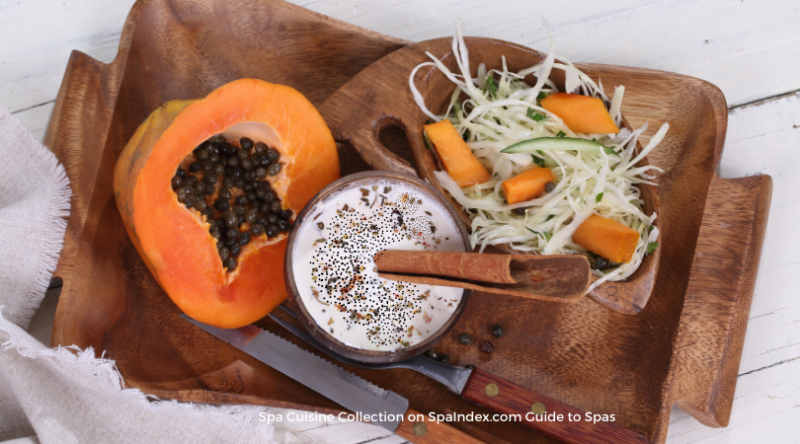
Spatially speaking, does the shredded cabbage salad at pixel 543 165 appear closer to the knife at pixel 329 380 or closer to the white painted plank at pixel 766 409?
the knife at pixel 329 380

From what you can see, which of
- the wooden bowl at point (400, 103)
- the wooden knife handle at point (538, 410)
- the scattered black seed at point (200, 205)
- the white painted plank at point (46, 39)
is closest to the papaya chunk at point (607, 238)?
the wooden bowl at point (400, 103)

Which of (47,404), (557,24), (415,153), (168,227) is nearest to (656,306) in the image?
(415,153)

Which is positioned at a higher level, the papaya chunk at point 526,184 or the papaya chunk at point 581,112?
the papaya chunk at point 581,112

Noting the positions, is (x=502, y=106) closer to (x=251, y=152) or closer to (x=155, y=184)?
(x=251, y=152)

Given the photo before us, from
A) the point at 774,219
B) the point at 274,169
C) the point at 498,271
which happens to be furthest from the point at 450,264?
the point at 774,219

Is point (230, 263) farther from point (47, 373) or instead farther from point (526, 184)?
point (526, 184)
